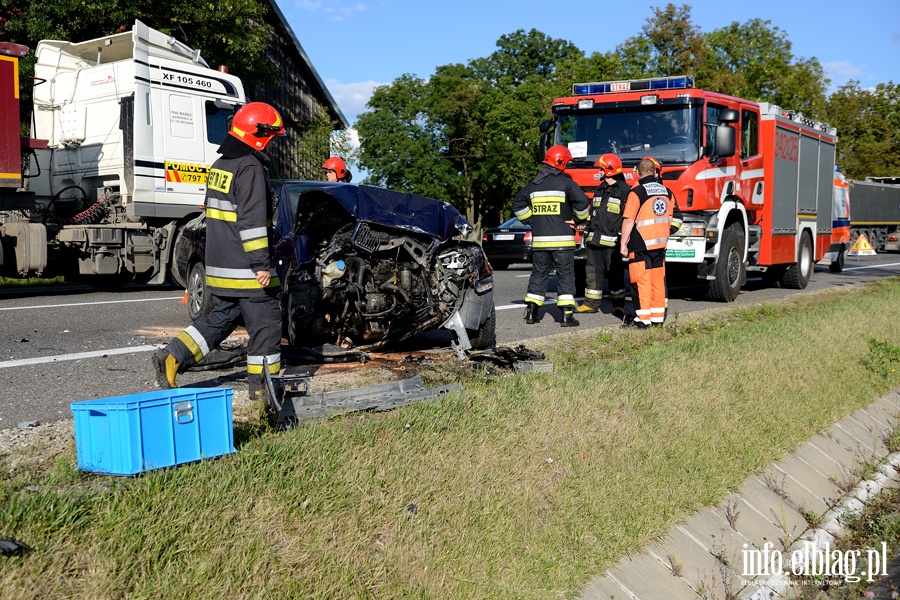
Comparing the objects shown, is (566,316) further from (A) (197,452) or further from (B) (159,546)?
(B) (159,546)

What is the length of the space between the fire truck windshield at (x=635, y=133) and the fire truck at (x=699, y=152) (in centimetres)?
1

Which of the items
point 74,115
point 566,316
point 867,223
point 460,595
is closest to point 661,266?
point 566,316

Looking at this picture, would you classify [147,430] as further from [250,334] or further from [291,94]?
[291,94]

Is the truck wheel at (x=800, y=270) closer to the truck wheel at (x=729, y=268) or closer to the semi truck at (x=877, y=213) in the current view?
the truck wheel at (x=729, y=268)

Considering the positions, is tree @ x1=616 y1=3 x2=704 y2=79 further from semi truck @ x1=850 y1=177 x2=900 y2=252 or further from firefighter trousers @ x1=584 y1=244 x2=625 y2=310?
firefighter trousers @ x1=584 y1=244 x2=625 y2=310

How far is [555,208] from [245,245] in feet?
17.0

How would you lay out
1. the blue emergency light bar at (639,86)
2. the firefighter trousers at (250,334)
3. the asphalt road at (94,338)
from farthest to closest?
the blue emergency light bar at (639,86) → the asphalt road at (94,338) → the firefighter trousers at (250,334)

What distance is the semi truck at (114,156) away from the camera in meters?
12.9

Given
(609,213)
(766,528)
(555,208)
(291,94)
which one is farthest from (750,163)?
(291,94)

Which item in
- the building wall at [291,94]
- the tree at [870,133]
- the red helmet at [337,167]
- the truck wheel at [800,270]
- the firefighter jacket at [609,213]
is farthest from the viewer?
the tree at [870,133]

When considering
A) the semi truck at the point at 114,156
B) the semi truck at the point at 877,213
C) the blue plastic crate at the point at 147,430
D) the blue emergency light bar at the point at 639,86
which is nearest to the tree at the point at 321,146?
the semi truck at the point at 114,156

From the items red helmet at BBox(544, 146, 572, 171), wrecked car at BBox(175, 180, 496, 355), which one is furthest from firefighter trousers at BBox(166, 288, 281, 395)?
red helmet at BBox(544, 146, 572, 171)

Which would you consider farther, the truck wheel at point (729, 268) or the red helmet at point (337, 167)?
the truck wheel at point (729, 268)

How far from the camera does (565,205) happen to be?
9945mm
